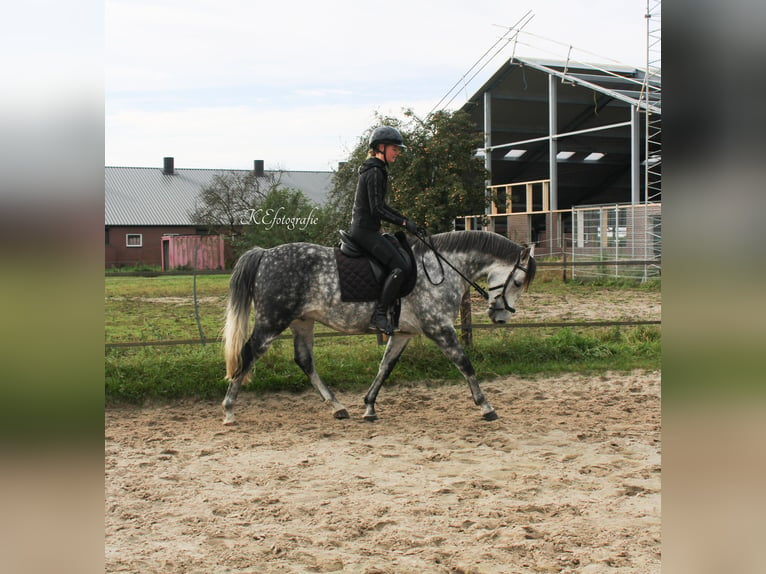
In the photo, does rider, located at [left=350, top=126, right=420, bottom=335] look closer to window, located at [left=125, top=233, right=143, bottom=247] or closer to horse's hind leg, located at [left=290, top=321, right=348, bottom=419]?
horse's hind leg, located at [left=290, top=321, right=348, bottom=419]

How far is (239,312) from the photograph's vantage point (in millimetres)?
5859

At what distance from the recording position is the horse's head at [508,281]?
6.00 meters

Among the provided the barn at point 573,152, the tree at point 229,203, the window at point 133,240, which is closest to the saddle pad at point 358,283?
the barn at point 573,152

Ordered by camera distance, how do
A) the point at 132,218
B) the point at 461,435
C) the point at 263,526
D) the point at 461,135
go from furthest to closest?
the point at 132,218 → the point at 461,135 → the point at 461,435 → the point at 263,526

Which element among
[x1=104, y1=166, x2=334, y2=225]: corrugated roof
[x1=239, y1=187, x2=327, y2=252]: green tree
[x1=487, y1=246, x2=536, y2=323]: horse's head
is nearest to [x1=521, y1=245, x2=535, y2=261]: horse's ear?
[x1=487, y1=246, x2=536, y2=323]: horse's head

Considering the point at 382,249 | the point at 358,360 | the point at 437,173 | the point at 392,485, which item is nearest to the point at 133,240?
the point at 437,173

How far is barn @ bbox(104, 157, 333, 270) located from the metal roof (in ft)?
29.8

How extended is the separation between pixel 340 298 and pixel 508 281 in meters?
1.46

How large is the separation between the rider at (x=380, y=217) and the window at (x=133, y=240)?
108 ft

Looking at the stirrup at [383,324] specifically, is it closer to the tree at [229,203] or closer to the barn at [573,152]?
the barn at [573,152]

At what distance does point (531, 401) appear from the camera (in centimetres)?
644
